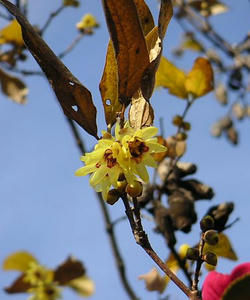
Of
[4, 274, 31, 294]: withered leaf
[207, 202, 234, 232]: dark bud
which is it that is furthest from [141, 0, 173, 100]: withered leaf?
[4, 274, 31, 294]: withered leaf

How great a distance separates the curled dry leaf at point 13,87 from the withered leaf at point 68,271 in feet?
2.16

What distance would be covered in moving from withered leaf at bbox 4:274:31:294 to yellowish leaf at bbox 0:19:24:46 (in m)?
0.91

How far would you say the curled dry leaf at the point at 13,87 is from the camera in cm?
215

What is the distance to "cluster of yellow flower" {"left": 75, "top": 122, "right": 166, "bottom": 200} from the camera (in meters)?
0.65

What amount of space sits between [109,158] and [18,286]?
4.30ft

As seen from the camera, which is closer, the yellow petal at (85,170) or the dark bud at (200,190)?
the yellow petal at (85,170)

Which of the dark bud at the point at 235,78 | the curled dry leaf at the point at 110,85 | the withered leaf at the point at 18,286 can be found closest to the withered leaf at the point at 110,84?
the curled dry leaf at the point at 110,85

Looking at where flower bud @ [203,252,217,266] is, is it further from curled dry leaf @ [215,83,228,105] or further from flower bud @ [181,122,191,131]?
curled dry leaf @ [215,83,228,105]

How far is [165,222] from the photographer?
116 cm

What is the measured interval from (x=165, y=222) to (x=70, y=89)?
58cm

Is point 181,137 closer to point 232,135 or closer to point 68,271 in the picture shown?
point 68,271

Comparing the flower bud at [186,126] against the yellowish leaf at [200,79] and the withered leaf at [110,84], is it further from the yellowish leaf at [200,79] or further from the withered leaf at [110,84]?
the withered leaf at [110,84]

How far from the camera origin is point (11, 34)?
215cm

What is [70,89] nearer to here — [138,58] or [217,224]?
[138,58]
